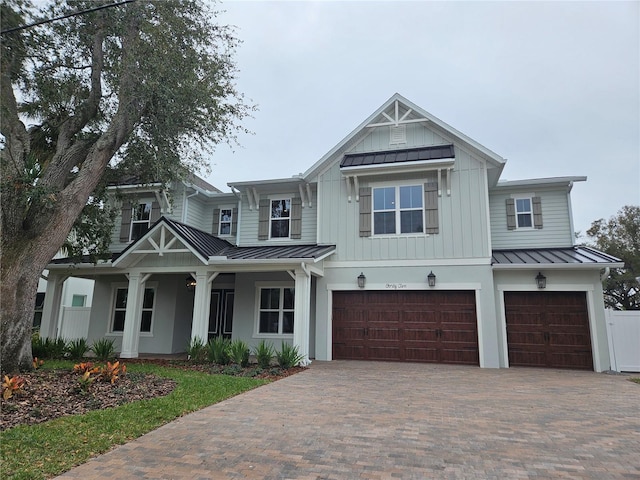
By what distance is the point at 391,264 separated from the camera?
12656 millimetres

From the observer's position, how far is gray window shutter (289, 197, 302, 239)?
47.5ft

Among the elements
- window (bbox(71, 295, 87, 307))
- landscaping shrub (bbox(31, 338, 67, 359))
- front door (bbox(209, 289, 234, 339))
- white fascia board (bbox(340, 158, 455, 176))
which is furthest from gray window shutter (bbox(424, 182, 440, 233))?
window (bbox(71, 295, 87, 307))

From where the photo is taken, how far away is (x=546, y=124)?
765 inches

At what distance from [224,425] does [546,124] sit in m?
20.5

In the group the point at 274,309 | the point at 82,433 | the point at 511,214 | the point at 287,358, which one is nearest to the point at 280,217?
the point at 274,309

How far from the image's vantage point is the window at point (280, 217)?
14.8m

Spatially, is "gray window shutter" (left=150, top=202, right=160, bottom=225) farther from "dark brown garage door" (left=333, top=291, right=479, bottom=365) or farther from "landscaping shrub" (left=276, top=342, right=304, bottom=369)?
"landscaping shrub" (left=276, top=342, right=304, bottom=369)

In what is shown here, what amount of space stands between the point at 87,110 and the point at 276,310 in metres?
8.23

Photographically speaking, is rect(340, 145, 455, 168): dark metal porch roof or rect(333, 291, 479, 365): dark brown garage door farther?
rect(340, 145, 455, 168): dark metal porch roof

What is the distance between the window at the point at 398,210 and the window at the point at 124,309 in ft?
29.0

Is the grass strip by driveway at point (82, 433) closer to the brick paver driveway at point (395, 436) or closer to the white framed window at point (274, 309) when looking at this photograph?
the brick paver driveway at point (395, 436)

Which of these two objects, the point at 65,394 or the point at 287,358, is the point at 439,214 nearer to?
the point at 287,358

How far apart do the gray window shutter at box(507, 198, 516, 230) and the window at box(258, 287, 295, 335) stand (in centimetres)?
782

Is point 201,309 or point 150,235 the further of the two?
point 150,235
